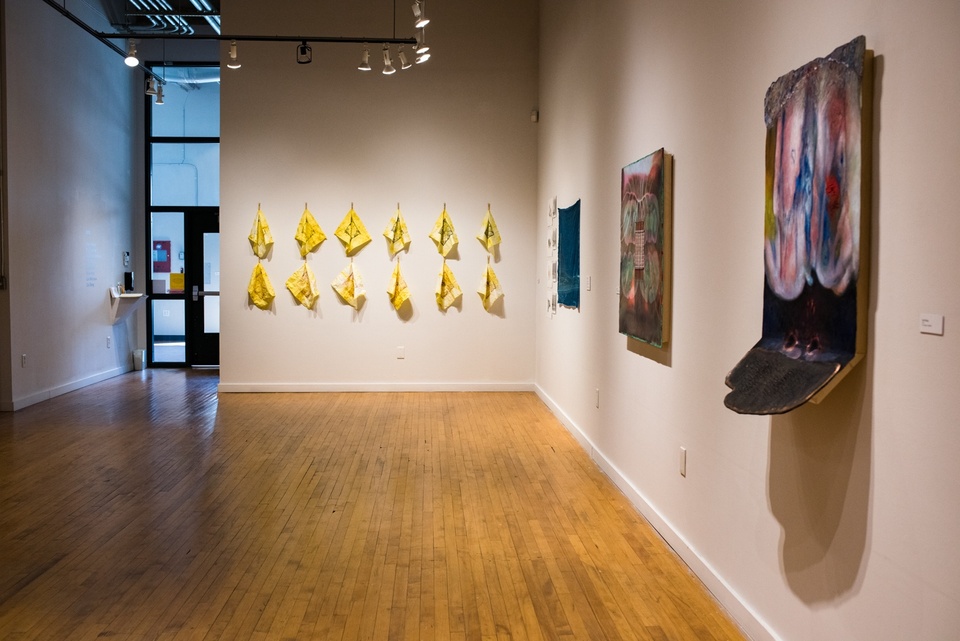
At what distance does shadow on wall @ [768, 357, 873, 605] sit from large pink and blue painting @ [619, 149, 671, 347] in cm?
135

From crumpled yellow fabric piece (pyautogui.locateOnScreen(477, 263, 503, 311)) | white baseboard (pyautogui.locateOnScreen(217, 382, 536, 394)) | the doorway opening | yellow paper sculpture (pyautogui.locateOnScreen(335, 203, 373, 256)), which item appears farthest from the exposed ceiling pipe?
crumpled yellow fabric piece (pyautogui.locateOnScreen(477, 263, 503, 311))

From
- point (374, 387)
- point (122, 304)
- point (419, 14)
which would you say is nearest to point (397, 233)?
point (374, 387)

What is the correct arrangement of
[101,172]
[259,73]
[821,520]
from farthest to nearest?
1. [101,172]
2. [259,73]
3. [821,520]

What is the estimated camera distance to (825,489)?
225 cm

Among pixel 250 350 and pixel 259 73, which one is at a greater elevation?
pixel 259 73

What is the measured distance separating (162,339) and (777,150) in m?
9.61

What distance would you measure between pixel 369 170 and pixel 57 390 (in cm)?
382

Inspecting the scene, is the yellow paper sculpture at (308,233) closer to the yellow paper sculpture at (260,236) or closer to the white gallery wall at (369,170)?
the white gallery wall at (369,170)

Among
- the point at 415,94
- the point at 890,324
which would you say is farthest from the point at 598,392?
the point at 415,94

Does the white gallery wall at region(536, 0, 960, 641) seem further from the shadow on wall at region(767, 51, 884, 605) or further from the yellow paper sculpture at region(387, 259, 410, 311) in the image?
Answer: the yellow paper sculpture at region(387, 259, 410, 311)

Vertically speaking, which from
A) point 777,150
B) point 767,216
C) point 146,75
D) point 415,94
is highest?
point 146,75

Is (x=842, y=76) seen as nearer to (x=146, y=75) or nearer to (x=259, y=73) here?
(x=259, y=73)

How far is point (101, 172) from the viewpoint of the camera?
358 inches

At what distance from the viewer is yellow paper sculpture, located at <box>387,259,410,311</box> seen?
8227 mm
